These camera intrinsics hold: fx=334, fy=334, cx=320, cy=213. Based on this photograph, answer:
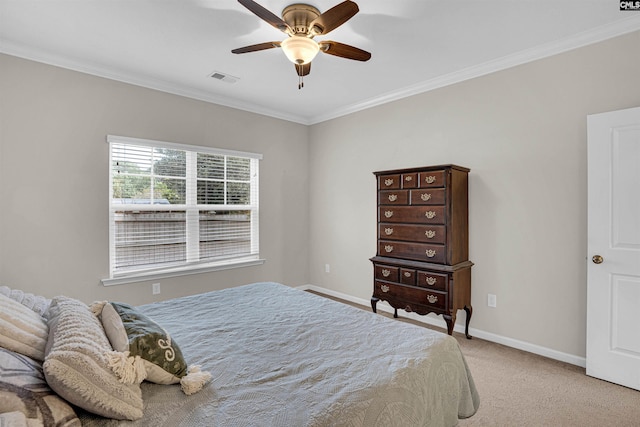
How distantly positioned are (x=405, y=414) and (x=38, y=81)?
12.7 ft

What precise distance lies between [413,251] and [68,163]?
345 cm

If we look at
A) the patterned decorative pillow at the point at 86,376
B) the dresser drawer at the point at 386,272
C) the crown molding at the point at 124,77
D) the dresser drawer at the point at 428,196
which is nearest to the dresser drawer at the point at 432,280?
the dresser drawer at the point at 386,272

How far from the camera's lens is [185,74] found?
11.4 ft

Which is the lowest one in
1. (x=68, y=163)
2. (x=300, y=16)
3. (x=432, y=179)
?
(x=432, y=179)

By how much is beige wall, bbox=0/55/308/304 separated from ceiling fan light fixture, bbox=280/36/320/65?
215 cm

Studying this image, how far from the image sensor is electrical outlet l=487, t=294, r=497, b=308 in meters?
3.24

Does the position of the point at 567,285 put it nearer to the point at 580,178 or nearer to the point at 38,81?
the point at 580,178

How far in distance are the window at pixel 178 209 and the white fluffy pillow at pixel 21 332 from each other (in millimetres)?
2375

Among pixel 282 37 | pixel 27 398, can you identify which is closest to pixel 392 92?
→ pixel 282 37

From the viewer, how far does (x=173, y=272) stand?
3818 mm

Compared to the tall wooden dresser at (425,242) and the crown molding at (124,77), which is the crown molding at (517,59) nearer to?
the tall wooden dresser at (425,242)

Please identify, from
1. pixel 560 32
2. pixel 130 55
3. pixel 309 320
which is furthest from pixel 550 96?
pixel 130 55

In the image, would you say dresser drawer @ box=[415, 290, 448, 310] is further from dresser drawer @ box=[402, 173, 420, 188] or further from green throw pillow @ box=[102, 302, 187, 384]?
green throw pillow @ box=[102, 302, 187, 384]

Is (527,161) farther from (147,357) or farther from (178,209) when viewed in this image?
(178,209)
